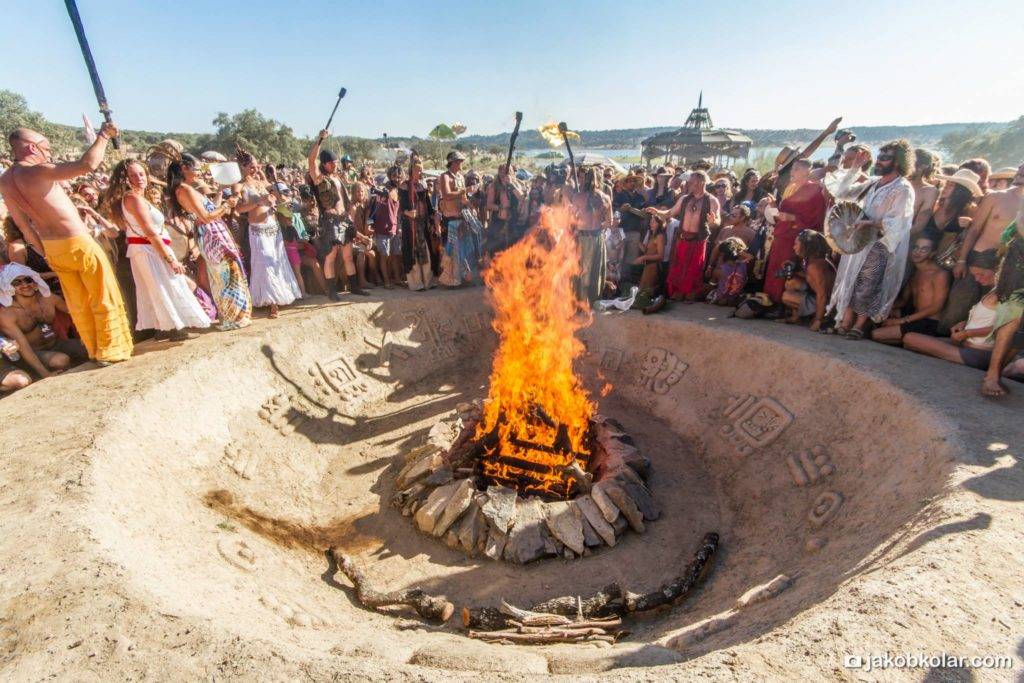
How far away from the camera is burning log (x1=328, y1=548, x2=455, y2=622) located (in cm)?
401

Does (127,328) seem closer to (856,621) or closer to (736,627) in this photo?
(736,627)

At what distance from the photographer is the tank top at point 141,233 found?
5.61 m

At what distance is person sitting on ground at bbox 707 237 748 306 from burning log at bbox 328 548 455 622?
22.0ft

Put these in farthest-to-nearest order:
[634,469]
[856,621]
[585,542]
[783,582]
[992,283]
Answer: [634,469]
[992,283]
[585,542]
[783,582]
[856,621]

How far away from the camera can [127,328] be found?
578 centimetres

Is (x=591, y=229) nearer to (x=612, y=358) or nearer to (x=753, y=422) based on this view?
(x=612, y=358)

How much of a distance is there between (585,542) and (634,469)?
1.25m

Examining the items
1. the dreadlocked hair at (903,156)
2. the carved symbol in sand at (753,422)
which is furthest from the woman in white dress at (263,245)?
the dreadlocked hair at (903,156)

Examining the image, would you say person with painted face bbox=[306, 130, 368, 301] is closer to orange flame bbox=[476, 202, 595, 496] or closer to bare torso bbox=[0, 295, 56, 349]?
orange flame bbox=[476, 202, 595, 496]

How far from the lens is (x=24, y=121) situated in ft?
92.1

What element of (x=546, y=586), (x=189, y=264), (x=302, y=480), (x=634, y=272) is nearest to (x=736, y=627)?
(x=546, y=586)

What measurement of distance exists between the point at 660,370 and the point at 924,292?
11.6ft

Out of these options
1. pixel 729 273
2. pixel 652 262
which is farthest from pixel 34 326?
pixel 729 273

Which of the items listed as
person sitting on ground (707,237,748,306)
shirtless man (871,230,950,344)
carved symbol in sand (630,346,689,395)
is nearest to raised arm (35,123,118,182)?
carved symbol in sand (630,346,689,395)
